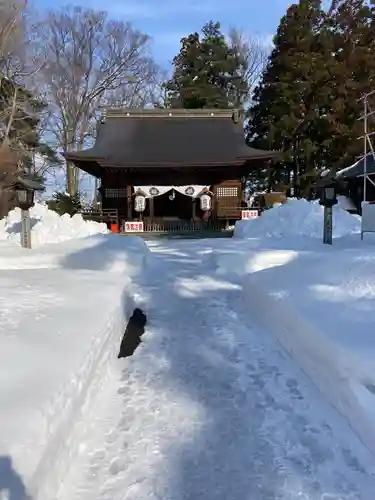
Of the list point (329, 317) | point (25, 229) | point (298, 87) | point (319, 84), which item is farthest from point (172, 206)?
point (329, 317)

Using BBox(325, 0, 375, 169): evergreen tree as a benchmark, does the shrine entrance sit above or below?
below

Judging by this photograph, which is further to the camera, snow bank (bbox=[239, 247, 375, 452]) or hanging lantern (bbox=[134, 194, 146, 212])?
hanging lantern (bbox=[134, 194, 146, 212])

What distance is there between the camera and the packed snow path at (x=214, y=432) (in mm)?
2475

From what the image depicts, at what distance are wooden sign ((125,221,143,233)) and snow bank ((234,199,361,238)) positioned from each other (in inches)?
161

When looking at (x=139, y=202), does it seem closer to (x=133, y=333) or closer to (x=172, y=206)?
(x=172, y=206)

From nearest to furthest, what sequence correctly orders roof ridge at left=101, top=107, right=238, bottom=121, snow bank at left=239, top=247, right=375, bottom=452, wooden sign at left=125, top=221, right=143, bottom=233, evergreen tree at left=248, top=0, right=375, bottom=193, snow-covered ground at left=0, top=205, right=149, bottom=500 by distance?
snow-covered ground at left=0, top=205, right=149, bottom=500
snow bank at left=239, top=247, right=375, bottom=452
wooden sign at left=125, top=221, right=143, bottom=233
roof ridge at left=101, top=107, right=238, bottom=121
evergreen tree at left=248, top=0, right=375, bottom=193

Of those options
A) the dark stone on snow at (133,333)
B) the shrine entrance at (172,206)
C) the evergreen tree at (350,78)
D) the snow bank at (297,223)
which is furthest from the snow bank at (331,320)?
the evergreen tree at (350,78)

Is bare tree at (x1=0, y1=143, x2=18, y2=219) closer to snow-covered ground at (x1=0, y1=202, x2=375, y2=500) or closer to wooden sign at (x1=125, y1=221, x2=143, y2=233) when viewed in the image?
wooden sign at (x1=125, y1=221, x2=143, y2=233)

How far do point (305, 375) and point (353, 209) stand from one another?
61.6ft

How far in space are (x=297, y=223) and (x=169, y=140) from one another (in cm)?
863

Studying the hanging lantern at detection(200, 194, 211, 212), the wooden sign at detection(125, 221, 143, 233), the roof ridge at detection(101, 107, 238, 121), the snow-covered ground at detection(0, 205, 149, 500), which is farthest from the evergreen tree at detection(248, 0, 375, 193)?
the snow-covered ground at detection(0, 205, 149, 500)

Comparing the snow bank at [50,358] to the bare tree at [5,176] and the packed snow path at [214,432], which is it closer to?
the packed snow path at [214,432]

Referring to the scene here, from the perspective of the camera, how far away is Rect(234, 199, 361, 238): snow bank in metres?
14.3

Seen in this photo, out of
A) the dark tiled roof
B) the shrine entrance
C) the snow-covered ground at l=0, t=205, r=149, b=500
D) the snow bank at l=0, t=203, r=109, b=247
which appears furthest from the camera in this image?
the shrine entrance
